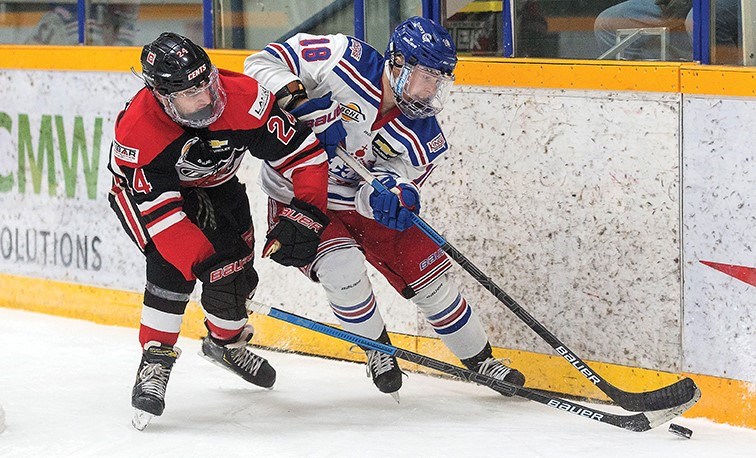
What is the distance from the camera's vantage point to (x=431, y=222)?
379 cm

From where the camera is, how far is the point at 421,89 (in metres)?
3.26

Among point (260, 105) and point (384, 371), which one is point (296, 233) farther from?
point (384, 371)

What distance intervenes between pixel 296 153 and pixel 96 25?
1.79 metres

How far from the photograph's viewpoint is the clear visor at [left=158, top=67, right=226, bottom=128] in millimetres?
3018

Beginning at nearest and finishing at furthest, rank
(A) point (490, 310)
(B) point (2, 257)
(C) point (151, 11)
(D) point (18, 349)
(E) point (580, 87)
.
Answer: (E) point (580, 87)
(A) point (490, 310)
(D) point (18, 349)
(C) point (151, 11)
(B) point (2, 257)

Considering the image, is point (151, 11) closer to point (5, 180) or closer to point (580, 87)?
point (5, 180)

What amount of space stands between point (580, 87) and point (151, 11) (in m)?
1.83

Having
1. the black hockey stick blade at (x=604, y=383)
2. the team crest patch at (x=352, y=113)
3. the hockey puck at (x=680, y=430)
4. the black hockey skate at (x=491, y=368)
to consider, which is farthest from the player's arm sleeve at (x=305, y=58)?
the hockey puck at (x=680, y=430)

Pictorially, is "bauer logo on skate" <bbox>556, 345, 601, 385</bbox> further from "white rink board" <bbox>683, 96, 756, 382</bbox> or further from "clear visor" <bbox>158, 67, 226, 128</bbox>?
"clear visor" <bbox>158, 67, 226, 128</bbox>

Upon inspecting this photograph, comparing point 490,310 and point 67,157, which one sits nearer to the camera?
point 490,310

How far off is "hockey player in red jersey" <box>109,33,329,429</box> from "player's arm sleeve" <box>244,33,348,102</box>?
13 centimetres

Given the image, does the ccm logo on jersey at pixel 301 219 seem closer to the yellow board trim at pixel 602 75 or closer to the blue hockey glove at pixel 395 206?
the blue hockey glove at pixel 395 206

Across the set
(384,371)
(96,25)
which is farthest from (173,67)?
(96,25)

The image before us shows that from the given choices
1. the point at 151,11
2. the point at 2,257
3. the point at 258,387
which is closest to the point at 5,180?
the point at 2,257
